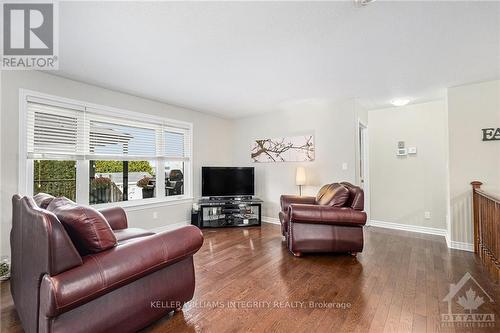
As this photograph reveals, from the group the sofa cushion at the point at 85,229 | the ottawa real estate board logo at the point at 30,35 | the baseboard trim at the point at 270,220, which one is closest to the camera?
the sofa cushion at the point at 85,229

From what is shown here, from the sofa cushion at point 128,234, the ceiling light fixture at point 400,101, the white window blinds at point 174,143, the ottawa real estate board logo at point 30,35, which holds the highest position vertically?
the ottawa real estate board logo at point 30,35

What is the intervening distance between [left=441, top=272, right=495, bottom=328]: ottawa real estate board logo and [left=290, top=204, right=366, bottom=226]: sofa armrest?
40.6 inches

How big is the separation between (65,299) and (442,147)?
514 centimetres

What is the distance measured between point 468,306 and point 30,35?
445 cm

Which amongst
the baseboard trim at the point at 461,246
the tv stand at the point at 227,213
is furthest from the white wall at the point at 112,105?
the baseboard trim at the point at 461,246

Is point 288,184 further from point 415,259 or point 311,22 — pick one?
point 311,22

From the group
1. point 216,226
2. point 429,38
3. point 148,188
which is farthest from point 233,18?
point 216,226

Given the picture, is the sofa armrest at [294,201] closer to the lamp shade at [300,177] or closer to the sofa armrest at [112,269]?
the lamp shade at [300,177]

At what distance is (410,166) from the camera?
4211mm

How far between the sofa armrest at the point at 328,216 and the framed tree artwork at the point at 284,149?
5.46 feet

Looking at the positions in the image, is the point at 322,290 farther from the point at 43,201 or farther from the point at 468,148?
the point at 468,148

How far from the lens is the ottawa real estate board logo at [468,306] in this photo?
1700mm

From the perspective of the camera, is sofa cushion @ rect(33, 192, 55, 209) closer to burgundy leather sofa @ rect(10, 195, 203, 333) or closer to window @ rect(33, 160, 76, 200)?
burgundy leather sofa @ rect(10, 195, 203, 333)

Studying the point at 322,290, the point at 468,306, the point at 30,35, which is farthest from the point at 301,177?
the point at 30,35
